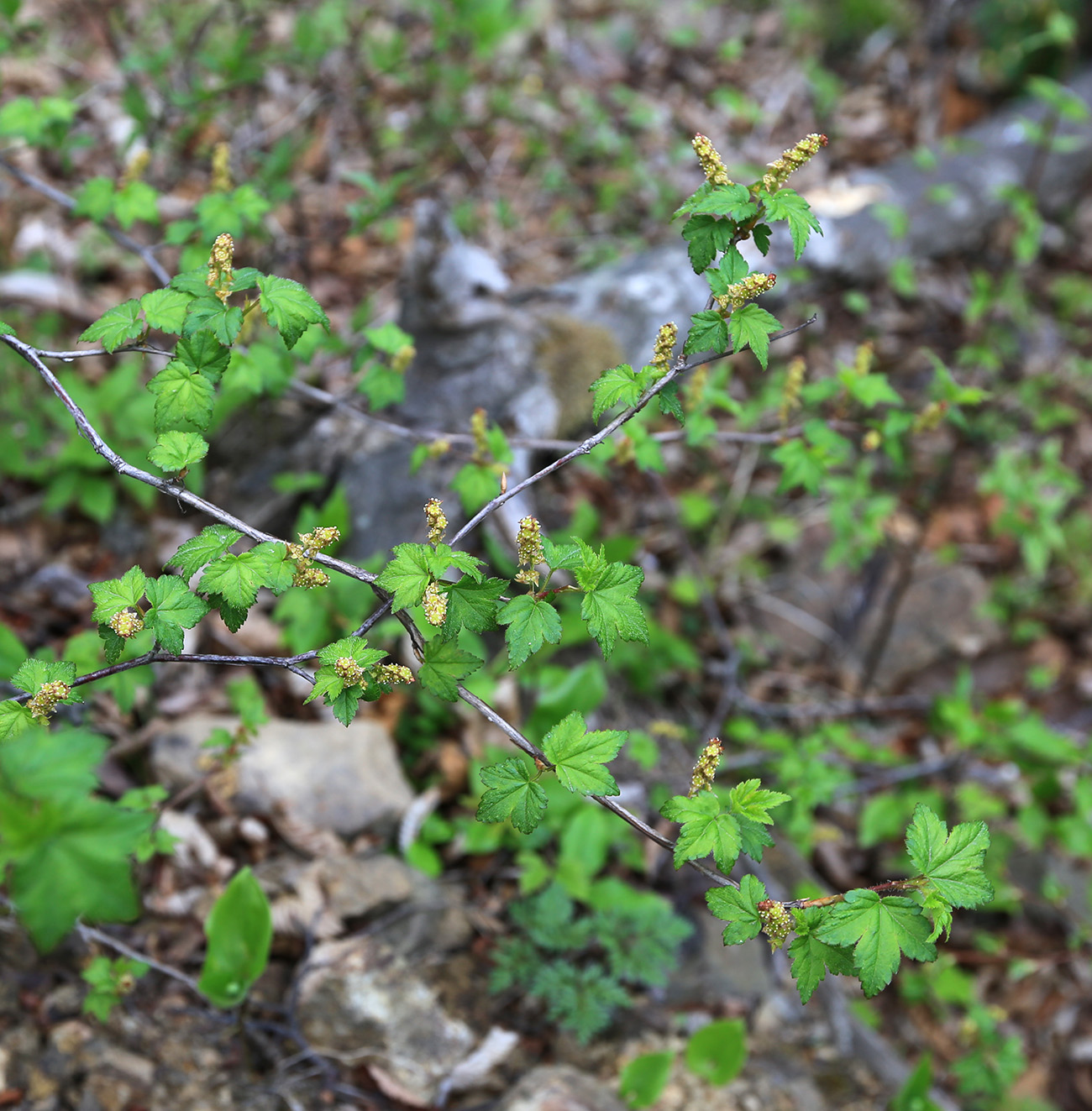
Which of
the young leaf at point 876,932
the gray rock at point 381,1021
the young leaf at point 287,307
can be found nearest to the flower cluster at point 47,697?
the young leaf at point 287,307

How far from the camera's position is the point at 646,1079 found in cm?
197

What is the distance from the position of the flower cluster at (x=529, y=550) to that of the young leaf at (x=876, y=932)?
0.65 meters

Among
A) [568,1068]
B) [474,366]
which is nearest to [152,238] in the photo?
[474,366]

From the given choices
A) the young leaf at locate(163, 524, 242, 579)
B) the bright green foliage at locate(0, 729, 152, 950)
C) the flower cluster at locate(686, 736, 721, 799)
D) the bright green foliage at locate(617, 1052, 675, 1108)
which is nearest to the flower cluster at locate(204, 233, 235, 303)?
the young leaf at locate(163, 524, 242, 579)

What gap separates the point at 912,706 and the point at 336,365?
272 cm

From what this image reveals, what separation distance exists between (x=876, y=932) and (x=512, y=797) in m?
0.55

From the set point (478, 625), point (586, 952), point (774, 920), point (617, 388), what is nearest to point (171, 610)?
point (478, 625)

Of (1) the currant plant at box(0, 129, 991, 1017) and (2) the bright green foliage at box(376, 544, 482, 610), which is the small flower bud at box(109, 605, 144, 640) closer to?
(1) the currant plant at box(0, 129, 991, 1017)

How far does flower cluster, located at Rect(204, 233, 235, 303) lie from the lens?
55.9 inches

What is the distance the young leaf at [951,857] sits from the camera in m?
1.24

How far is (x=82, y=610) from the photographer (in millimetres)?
2615

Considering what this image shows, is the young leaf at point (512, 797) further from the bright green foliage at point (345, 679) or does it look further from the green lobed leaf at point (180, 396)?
the green lobed leaf at point (180, 396)

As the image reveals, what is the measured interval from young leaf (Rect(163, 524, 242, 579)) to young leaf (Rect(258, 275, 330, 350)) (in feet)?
1.10

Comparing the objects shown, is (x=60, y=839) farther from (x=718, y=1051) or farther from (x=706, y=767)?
(x=718, y=1051)
